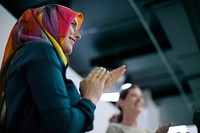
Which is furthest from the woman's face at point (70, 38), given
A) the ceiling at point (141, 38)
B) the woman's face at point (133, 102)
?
the ceiling at point (141, 38)

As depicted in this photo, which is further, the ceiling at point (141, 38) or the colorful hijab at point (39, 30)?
the ceiling at point (141, 38)

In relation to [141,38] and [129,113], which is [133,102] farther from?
[141,38]

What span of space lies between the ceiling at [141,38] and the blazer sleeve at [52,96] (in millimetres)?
1725

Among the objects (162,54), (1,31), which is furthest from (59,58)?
(162,54)

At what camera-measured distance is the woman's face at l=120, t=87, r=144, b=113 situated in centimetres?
232

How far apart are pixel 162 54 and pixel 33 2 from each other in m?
1.73

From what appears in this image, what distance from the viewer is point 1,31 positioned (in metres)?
2.45

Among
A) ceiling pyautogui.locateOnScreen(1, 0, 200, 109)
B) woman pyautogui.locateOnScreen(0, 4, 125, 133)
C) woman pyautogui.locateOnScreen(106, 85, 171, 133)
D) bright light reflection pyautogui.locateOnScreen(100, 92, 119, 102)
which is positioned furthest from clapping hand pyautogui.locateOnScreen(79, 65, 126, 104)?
bright light reflection pyautogui.locateOnScreen(100, 92, 119, 102)

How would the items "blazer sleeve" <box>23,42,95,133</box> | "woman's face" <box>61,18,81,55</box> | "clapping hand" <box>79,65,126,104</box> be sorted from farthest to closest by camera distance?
"woman's face" <box>61,18,81,55</box>
"clapping hand" <box>79,65,126,104</box>
"blazer sleeve" <box>23,42,95,133</box>

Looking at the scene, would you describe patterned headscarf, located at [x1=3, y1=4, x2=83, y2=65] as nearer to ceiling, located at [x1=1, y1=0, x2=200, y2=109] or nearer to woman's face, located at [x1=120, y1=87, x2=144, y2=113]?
woman's face, located at [x1=120, y1=87, x2=144, y2=113]

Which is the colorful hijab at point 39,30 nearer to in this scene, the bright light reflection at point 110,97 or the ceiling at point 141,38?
the ceiling at point 141,38

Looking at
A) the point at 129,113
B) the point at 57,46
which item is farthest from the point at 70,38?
the point at 129,113

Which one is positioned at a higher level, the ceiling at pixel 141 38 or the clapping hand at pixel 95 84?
the clapping hand at pixel 95 84

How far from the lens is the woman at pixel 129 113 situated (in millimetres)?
2086
